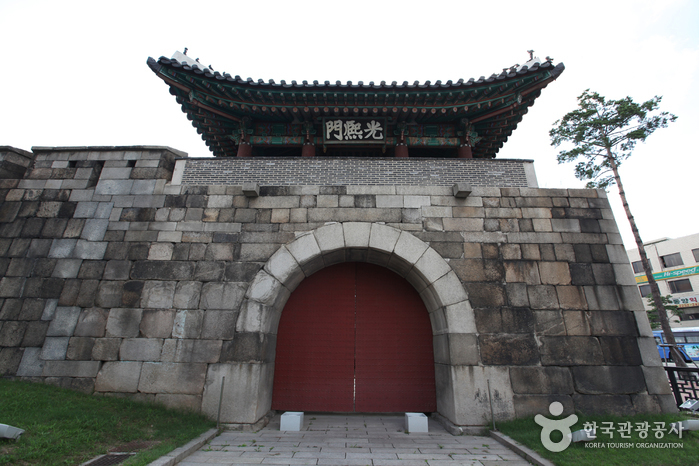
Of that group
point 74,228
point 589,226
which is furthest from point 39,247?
point 589,226

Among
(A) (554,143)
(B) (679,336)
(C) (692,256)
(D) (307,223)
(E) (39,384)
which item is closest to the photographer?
(E) (39,384)

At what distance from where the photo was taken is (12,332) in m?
5.25

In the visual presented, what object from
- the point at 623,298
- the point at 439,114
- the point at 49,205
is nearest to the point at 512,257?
the point at 623,298

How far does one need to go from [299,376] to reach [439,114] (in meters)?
6.09

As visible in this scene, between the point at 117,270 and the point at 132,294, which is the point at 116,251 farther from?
the point at 132,294

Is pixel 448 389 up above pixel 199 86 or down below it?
below

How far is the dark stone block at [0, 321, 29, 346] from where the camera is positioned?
5207mm

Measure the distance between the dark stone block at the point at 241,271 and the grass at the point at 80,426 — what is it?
2117 mm

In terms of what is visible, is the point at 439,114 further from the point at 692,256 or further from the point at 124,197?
the point at 692,256

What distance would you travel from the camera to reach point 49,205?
611 centimetres

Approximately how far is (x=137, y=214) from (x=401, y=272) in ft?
16.8

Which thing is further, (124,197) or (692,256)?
(692,256)

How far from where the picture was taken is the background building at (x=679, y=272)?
82.2ft

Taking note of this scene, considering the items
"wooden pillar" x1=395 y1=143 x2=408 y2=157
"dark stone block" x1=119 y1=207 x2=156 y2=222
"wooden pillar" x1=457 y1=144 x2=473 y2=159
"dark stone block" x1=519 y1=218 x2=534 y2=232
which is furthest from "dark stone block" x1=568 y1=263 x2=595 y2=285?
"dark stone block" x1=119 y1=207 x2=156 y2=222
